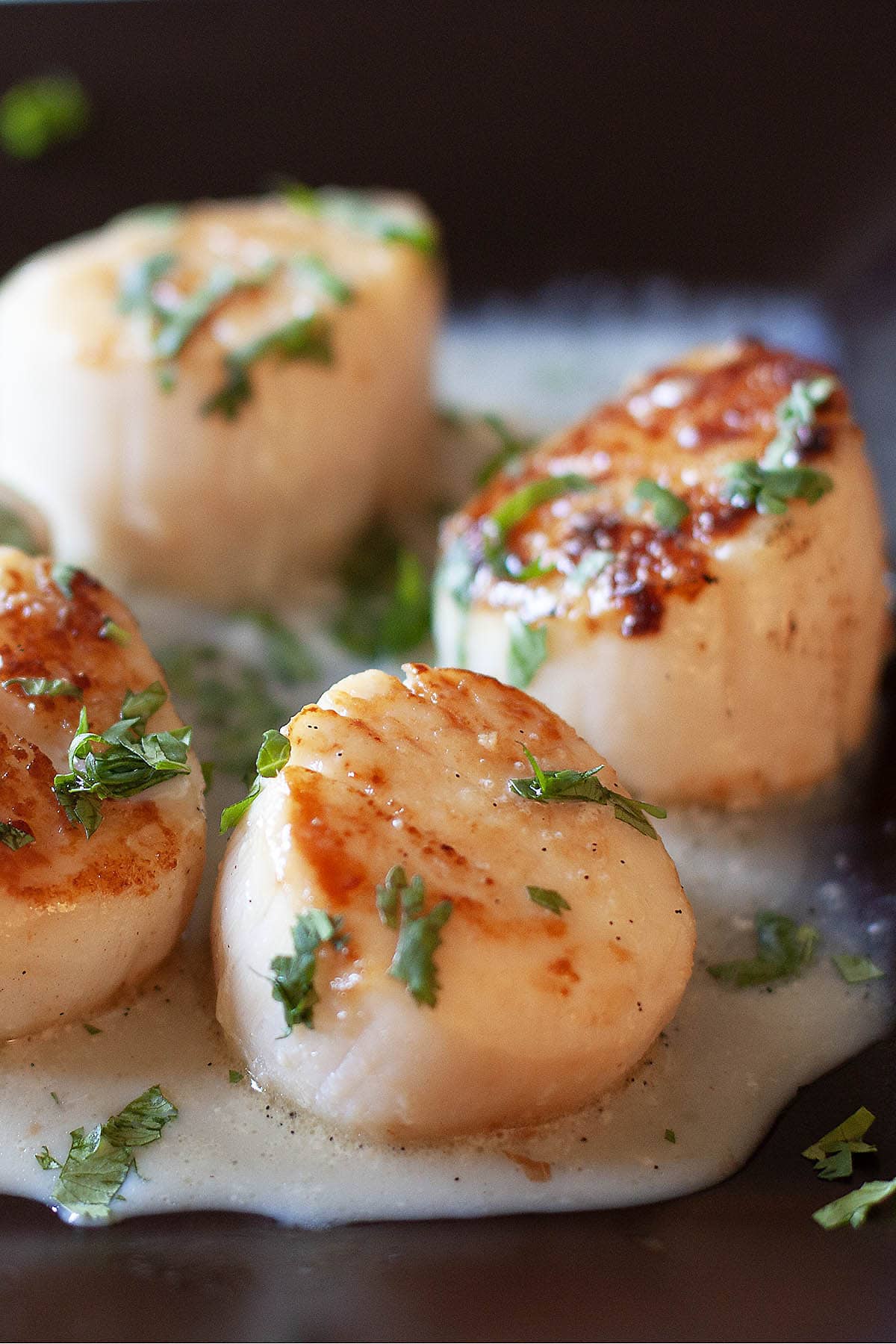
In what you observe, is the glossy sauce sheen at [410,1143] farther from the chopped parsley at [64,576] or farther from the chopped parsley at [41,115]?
the chopped parsley at [41,115]

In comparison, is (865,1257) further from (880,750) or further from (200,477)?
(200,477)

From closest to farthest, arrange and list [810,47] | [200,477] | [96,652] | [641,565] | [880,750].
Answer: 1. [96,652]
2. [641,565]
3. [880,750]
4. [200,477]
5. [810,47]

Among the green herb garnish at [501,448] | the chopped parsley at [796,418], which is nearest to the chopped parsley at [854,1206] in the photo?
the chopped parsley at [796,418]

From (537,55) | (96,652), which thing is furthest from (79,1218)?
(537,55)

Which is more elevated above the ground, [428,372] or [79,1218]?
[428,372]

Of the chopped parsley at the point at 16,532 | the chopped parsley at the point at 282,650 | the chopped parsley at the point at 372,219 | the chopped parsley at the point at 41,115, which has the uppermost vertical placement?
the chopped parsley at the point at 41,115

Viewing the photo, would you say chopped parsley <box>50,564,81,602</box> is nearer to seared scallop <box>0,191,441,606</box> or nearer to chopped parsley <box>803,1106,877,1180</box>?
seared scallop <box>0,191,441,606</box>

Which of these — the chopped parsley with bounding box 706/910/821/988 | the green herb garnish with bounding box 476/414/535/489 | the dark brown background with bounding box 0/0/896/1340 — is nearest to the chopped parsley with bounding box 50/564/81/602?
the green herb garnish with bounding box 476/414/535/489
